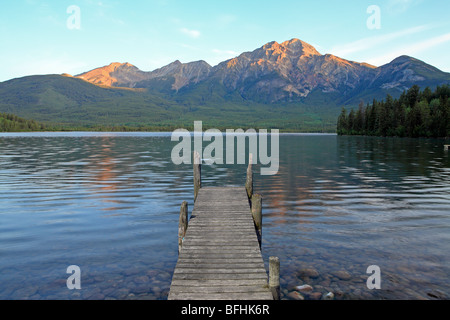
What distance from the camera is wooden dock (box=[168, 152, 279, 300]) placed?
31.8 feet

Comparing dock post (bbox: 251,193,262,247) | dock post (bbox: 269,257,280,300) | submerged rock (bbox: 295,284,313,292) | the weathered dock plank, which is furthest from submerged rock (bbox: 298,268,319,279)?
dock post (bbox: 269,257,280,300)

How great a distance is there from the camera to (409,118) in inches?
5743

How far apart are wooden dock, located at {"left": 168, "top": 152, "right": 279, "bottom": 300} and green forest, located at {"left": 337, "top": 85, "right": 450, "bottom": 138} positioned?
450ft

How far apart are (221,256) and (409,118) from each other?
157 meters

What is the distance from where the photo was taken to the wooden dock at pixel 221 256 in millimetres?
9703

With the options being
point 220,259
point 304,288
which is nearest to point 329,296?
point 304,288

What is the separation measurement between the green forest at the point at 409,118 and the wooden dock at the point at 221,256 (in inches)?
5395

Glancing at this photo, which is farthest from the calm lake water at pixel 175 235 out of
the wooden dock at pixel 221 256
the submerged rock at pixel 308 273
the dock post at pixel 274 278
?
the dock post at pixel 274 278

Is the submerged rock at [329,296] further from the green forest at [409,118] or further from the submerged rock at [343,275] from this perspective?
the green forest at [409,118]

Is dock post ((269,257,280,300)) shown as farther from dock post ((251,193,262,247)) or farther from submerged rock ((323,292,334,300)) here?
dock post ((251,193,262,247))

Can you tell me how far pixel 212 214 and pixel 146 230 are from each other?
442cm

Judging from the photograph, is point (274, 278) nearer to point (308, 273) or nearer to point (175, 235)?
point (308, 273)

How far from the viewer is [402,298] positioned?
459 inches

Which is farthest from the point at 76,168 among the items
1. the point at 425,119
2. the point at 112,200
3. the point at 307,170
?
the point at 425,119
